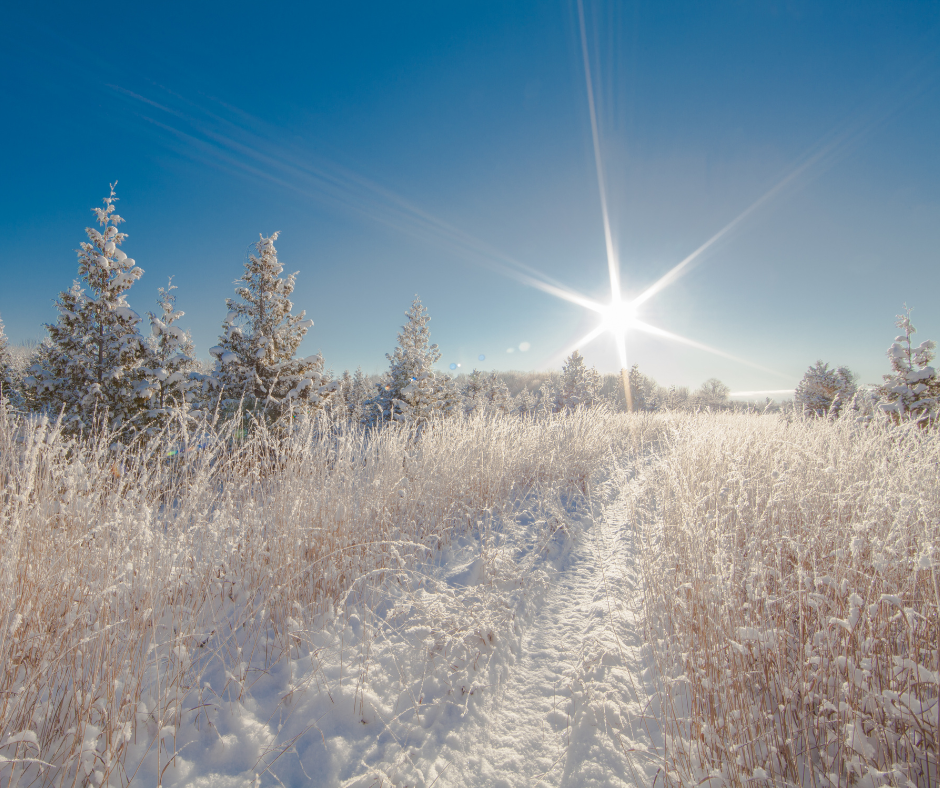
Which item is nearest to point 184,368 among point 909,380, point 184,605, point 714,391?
point 184,605

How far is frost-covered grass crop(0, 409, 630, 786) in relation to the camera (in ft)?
5.58

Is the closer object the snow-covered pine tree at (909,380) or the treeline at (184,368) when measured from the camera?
the treeline at (184,368)

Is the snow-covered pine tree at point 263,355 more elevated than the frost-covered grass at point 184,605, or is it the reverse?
the snow-covered pine tree at point 263,355

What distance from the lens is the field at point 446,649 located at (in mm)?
1668

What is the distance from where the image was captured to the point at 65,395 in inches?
364

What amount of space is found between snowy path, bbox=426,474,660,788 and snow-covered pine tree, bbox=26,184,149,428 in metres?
11.6

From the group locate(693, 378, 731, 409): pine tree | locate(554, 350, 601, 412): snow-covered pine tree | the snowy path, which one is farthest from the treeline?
locate(693, 378, 731, 409): pine tree

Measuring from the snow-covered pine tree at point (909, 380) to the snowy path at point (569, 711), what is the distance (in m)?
16.0

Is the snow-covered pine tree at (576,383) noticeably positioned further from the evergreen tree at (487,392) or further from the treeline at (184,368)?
the treeline at (184,368)

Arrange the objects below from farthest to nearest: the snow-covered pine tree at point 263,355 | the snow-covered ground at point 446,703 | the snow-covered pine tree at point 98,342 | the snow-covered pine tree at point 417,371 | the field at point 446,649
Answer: the snow-covered pine tree at point 417,371
the snow-covered pine tree at point 263,355
the snow-covered pine tree at point 98,342
the snow-covered ground at point 446,703
the field at point 446,649

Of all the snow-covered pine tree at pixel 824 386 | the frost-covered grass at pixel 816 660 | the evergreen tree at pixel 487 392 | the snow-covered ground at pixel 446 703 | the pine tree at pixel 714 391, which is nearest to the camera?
the frost-covered grass at pixel 816 660

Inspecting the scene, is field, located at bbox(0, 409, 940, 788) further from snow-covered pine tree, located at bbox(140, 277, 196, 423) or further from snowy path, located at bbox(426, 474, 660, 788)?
snow-covered pine tree, located at bbox(140, 277, 196, 423)

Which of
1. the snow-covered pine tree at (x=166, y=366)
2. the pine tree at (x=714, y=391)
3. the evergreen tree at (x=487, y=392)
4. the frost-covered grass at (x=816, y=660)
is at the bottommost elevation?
the frost-covered grass at (x=816, y=660)

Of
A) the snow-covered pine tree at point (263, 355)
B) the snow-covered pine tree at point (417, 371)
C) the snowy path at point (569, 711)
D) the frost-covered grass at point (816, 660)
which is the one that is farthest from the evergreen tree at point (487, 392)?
the frost-covered grass at point (816, 660)
